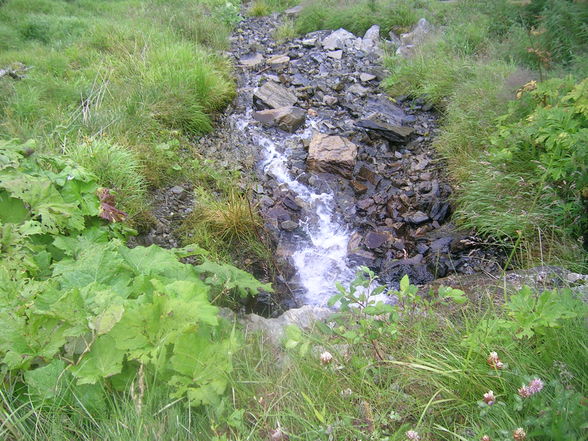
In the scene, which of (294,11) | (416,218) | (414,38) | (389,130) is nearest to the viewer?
(416,218)

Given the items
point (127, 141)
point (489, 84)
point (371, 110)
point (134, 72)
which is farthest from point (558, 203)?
point (134, 72)

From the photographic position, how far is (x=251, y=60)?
8297 mm

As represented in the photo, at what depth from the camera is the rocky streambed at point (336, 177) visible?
440 centimetres

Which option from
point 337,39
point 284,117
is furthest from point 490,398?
point 337,39

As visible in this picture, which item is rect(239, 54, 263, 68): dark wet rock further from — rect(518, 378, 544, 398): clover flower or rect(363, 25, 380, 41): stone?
rect(518, 378, 544, 398): clover flower

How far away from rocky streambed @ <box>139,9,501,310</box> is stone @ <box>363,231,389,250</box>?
0.01 meters

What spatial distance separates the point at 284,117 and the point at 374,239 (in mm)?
2562

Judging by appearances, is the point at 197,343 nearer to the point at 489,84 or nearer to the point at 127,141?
the point at 127,141

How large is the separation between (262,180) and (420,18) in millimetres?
5860

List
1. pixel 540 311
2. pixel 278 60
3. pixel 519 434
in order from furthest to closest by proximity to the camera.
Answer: pixel 278 60 → pixel 540 311 → pixel 519 434

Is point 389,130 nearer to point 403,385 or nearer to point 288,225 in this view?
point 288,225

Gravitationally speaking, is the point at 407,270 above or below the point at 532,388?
below

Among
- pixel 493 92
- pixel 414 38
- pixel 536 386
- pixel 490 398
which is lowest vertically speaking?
pixel 414 38

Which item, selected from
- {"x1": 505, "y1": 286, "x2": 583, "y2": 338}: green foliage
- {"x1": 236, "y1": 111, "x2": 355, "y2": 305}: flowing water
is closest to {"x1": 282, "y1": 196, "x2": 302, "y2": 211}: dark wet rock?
{"x1": 236, "y1": 111, "x2": 355, "y2": 305}: flowing water
